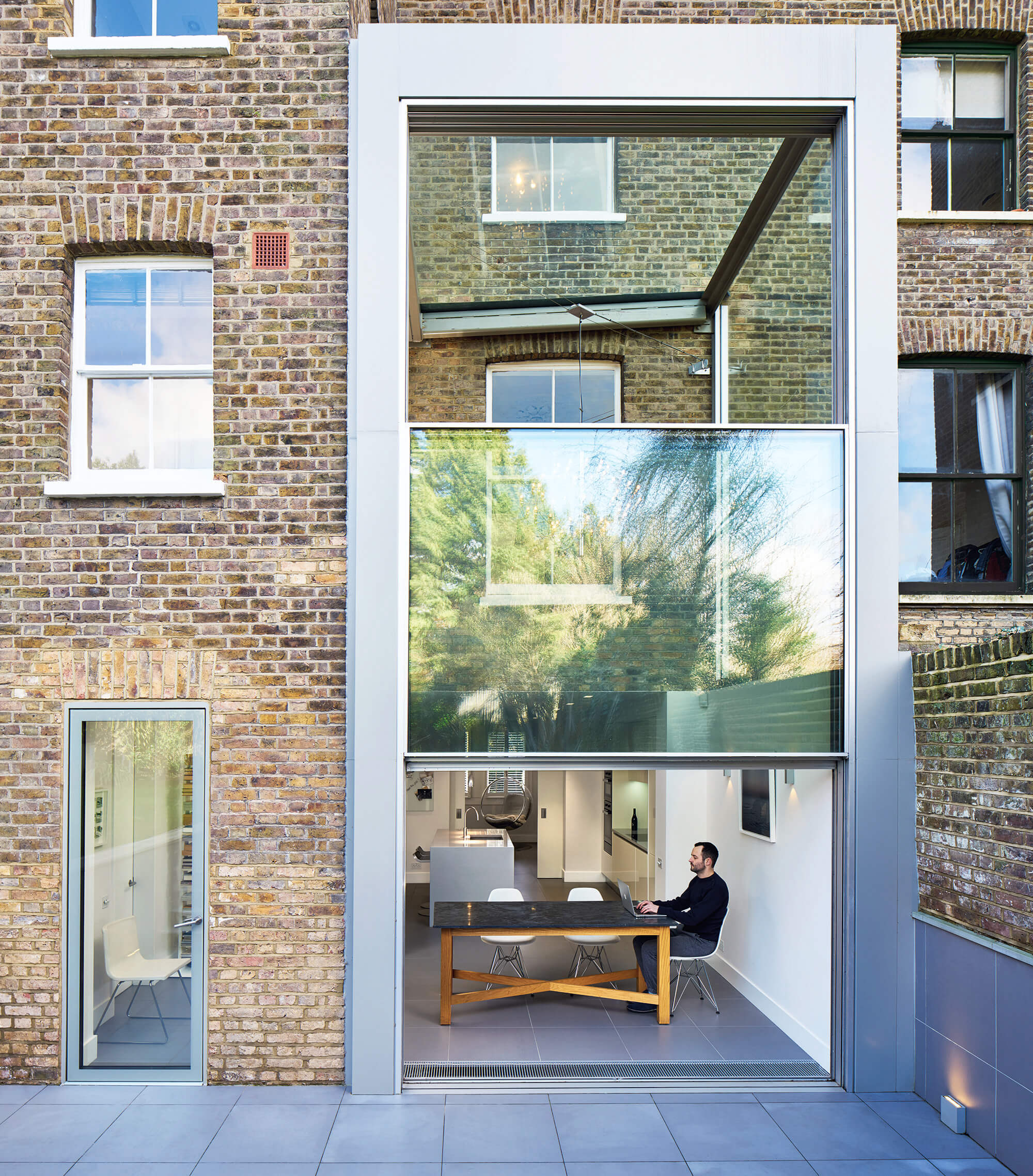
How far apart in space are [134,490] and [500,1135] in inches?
174

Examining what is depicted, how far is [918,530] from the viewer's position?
28.4 feet

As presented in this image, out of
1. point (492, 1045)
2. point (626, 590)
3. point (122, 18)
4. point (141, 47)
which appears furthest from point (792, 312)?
point (492, 1045)

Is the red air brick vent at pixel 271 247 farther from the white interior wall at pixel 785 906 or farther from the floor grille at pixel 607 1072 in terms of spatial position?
the floor grille at pixel 607 1072

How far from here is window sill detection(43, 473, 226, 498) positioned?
19.2 feet

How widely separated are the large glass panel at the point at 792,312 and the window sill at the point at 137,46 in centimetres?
410

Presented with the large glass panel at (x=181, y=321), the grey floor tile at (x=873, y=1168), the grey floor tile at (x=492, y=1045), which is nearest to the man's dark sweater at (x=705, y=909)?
the grey floor tile at (x=492, y=1045)

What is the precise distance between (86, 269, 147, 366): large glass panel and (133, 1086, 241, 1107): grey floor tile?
4642 mm

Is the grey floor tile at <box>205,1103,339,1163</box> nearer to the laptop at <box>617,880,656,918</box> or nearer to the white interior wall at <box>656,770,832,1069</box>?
the laptop at <box>617,880,656,918</box>

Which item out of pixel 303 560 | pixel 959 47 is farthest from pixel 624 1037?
pixel 959 47

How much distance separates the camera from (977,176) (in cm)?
887

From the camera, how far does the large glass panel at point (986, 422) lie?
28.3 ft

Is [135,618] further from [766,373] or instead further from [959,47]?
[959,47]

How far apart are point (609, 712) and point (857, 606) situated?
174 centimetres

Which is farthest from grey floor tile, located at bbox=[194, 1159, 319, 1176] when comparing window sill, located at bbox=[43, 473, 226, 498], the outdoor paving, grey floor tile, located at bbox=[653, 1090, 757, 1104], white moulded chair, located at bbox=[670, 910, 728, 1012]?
window sill, located at bbox=[43, 473, 226, 498]
